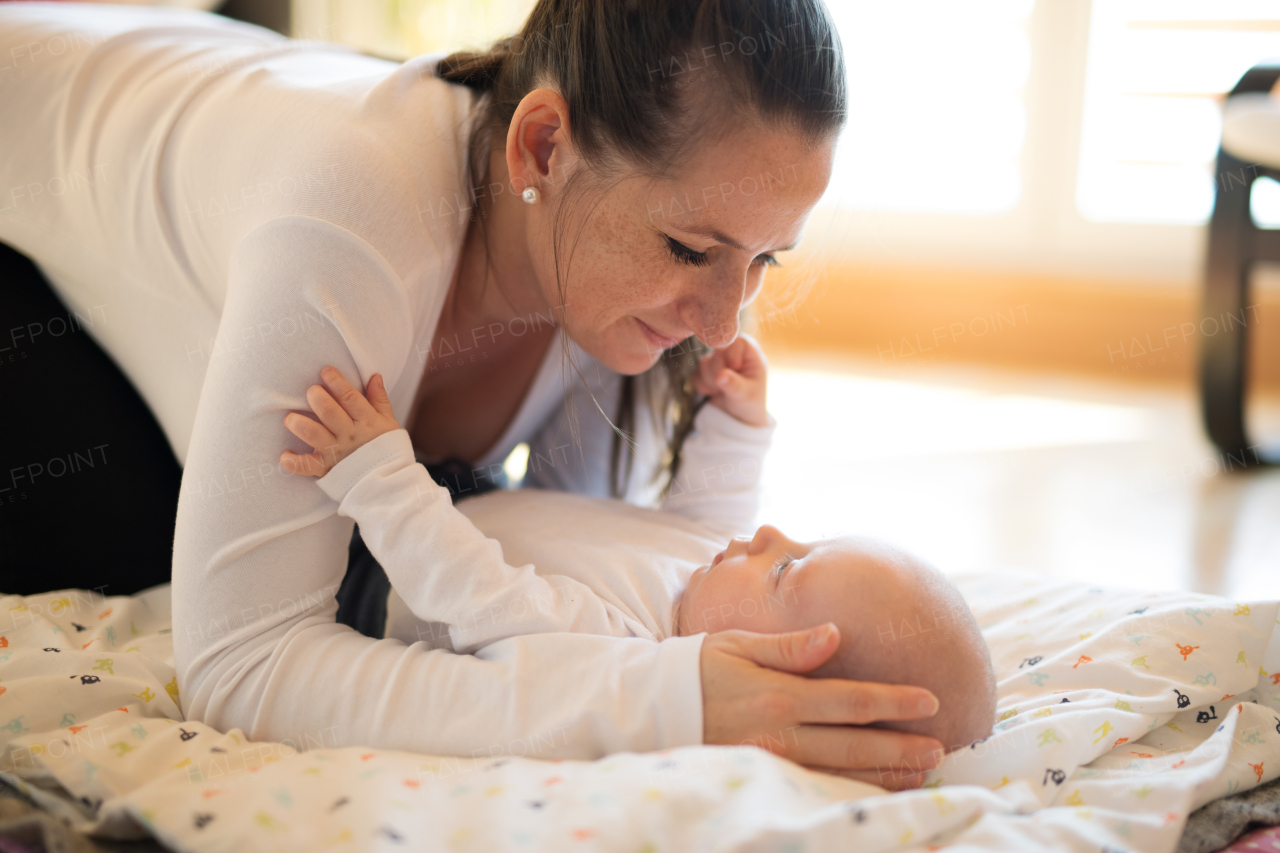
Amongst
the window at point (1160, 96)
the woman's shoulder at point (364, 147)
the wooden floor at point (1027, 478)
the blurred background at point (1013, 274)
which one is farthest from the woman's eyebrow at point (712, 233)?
the window at point (1160, 96)

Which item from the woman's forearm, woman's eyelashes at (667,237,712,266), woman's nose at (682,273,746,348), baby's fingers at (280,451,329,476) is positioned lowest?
the woman's forearm

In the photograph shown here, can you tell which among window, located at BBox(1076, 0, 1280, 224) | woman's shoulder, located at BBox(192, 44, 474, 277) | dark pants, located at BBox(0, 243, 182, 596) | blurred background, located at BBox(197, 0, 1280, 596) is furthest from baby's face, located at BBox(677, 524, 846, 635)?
window, located at BBox(1076, 0, 1280, 224)

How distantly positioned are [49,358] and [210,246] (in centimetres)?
27

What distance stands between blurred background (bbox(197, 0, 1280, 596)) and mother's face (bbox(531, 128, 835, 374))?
3.04 feet

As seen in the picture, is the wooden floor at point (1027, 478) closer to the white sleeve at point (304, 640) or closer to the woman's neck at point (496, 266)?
the woman's neck at point (496, 266)

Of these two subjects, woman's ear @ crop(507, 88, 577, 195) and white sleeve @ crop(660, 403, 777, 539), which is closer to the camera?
woman's ear @ crop(507, 88, 577, 195)

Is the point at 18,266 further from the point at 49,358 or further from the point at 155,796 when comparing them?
the point at 155,796

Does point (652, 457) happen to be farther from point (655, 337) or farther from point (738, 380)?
point (655, 337)

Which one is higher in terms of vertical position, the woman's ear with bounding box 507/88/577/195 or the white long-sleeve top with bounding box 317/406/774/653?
the woman's ear with bounding box 507/88/577/195

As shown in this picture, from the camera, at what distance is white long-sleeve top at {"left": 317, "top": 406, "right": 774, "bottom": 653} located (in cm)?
89

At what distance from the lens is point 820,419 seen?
2621mm

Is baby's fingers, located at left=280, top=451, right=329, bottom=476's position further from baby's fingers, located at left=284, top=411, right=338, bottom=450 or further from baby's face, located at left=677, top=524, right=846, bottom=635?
baby's face, located at left=677, top=524, right=846, bottom=635

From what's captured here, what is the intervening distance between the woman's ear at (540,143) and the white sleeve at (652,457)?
0.35 metres

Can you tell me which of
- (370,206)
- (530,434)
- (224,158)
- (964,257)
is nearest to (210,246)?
(224,158)
